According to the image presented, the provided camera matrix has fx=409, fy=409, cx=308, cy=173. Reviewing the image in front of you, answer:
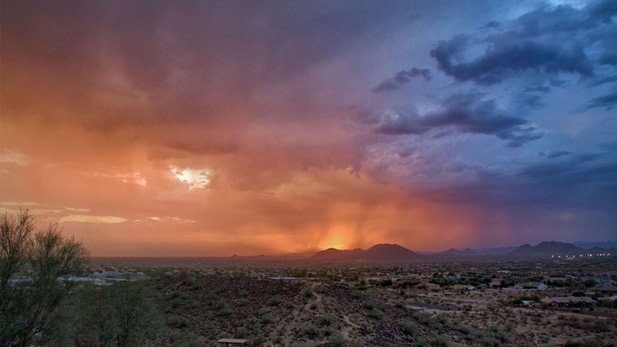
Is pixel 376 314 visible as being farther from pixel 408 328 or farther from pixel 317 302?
pixel 317 302

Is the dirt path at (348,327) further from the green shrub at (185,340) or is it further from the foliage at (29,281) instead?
the foliage at (29,281)

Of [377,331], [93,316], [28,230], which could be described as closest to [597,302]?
[377,331]

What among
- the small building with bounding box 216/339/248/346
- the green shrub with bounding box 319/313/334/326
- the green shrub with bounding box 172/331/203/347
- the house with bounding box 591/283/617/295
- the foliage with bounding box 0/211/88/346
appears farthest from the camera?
the house with bounding box 591/283/617/295

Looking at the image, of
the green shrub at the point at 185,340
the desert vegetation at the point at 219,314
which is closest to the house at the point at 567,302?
the desert vegetation at the point at 219,314

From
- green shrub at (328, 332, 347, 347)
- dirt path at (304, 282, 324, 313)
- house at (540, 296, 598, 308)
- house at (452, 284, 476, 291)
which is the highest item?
dirt path at (304, 282, 324, 313)

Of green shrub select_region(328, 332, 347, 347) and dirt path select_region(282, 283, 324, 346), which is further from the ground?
dirt path select_region(282, 283, 324, 346)

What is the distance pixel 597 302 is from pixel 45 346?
72.4 m

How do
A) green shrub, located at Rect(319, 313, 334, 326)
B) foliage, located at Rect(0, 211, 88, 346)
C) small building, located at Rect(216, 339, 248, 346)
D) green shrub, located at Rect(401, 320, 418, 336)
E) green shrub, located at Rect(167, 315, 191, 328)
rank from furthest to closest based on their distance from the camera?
green shrub, located at Rect(401, 320, 418, 336) < green shrub, located at Rect(167, 315, 191, 328) < green shrub, located at Rect(319, 313, 334, 326) < small building, located at Rect(216, 339, 248, 346) < foliage, located at Rect(0, 211, 88, 346)

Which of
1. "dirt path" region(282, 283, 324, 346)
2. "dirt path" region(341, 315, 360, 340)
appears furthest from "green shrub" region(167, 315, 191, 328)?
"dirt path" region(341, 315, 360, 340)

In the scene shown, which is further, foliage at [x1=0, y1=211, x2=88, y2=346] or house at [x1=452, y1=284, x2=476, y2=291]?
house at [x1=452, y1=284, x2=476, y2=291]

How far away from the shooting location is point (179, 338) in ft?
99.1

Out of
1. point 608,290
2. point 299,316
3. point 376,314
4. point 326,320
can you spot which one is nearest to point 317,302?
point 299,316

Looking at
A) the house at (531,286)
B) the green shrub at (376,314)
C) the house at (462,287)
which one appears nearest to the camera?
the green shrub at (376,314)

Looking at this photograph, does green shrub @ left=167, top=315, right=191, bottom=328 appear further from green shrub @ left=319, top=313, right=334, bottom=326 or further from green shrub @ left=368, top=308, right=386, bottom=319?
green shrub @ left=368, top=308, right=386, bottom=319
